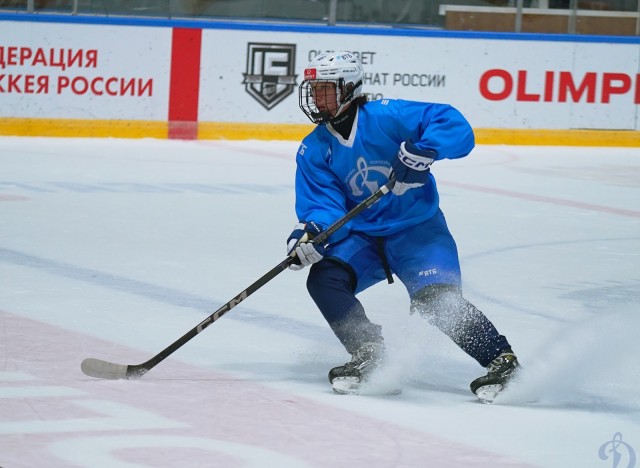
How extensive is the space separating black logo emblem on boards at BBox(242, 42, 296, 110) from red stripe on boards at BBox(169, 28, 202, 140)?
0.38 m

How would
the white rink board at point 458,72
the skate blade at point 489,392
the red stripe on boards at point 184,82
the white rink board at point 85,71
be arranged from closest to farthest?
the skate blade at point 489,392, the white rink board at point 85,71, the red stripe on boards at point 184,82, the white rink board at point 458,72

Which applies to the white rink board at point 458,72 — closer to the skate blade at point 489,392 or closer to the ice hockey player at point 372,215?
the ice hockey player at point 372,215

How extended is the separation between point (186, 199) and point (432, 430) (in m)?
4.25

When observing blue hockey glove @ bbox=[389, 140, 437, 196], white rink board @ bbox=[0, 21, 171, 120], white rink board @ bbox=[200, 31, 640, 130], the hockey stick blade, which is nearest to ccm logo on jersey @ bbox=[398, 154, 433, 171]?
blue hockey glove @ bbox=[389, 140, 437, 196]

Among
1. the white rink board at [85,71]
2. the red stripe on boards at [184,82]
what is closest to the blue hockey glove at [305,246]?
the white rink board at [85,71]

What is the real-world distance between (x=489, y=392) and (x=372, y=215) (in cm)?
60

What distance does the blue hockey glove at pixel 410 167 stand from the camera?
3482mm

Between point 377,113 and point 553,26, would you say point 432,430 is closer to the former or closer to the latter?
point 377,113

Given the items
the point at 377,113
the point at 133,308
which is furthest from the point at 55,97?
the point at 377,113

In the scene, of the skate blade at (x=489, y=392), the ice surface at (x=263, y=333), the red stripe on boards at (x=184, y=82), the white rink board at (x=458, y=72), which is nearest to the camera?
the ice surface at (x=263, y=333)

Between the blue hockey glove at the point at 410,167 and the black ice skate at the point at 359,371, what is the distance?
0.43 metres

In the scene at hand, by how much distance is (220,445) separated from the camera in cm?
292

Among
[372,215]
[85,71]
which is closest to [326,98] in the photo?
[372,215]

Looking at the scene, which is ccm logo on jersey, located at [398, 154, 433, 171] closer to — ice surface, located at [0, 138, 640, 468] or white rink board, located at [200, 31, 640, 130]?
ice surface, located at [0, 138, 640, 468]
